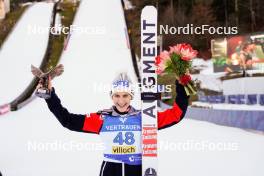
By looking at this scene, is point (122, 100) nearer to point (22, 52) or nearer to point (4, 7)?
point (22, 52)

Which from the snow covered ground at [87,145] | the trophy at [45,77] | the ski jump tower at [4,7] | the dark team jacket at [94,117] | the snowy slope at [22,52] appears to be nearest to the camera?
the trophy at [45,77]

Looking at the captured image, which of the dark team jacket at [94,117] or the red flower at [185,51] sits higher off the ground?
the red flower at [185,51]

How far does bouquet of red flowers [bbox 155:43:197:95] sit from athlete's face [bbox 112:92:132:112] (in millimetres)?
259

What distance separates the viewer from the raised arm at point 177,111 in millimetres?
3240

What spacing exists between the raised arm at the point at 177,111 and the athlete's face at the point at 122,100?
25cm

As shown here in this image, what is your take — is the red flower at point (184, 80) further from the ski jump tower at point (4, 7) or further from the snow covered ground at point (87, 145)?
the ski jump tower at point (4, 7)

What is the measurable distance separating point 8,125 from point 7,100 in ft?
12.8

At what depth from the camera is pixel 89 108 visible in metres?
12.1

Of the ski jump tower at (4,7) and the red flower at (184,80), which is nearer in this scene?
the red flower at (184,80)

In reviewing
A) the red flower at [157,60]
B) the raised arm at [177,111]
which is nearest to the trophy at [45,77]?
the red flower at [157,60]

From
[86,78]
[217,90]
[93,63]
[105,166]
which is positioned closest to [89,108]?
[86,78]

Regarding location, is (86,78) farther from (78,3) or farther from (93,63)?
(78,3)

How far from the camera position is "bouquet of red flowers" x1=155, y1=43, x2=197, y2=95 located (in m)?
3.24

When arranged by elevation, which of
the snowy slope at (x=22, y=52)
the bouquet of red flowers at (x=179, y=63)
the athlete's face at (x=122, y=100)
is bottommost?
the athlete's face at (x=122, y=100)
